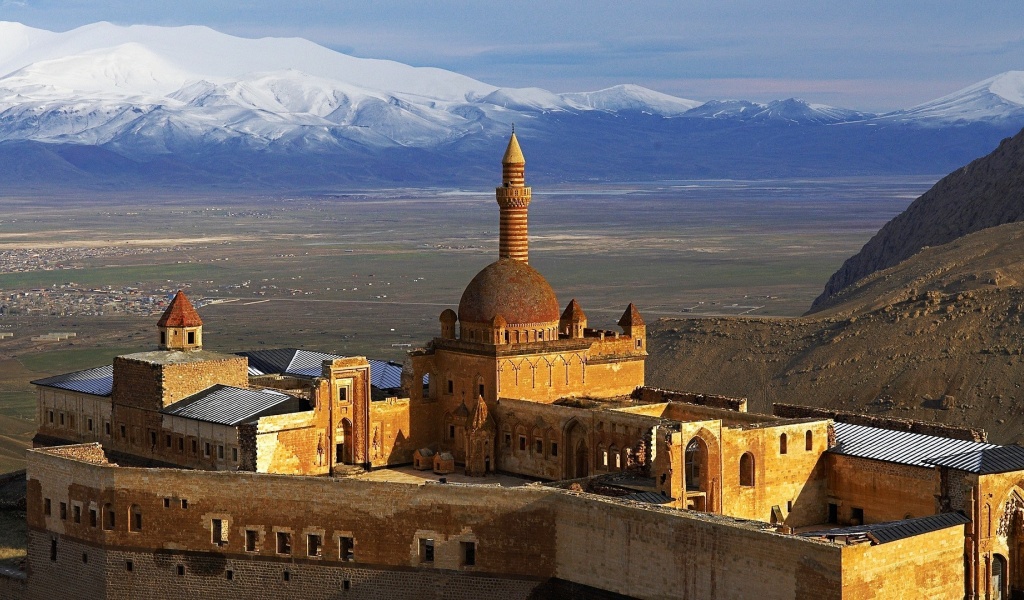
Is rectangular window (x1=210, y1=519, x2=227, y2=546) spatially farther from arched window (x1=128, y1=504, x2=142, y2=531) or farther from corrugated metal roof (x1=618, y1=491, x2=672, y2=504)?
corrugated metal roof (x1=618, y1=491, x2=672, y2=504)

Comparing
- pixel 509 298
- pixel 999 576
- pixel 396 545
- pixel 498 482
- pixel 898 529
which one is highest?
pixel 509 298

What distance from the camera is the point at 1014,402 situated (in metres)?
75.2

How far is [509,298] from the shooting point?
60156 millimetres

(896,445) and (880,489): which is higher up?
(896,445)

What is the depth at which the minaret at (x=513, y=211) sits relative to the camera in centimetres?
6319

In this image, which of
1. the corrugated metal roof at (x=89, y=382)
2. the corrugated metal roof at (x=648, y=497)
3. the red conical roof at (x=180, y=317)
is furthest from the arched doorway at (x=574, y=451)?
the corrugated metal roof at (x=89, y=382)

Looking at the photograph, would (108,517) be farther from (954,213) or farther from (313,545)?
(954,213)

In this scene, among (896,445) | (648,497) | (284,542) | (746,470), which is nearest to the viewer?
(648,497)

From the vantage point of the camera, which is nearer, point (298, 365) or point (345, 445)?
point (345, 445)

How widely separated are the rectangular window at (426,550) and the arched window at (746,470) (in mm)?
9326

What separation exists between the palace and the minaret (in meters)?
0.08

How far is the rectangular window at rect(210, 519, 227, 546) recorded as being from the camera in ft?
172

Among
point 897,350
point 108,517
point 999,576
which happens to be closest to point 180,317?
point 108,517

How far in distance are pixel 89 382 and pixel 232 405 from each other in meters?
8.83
